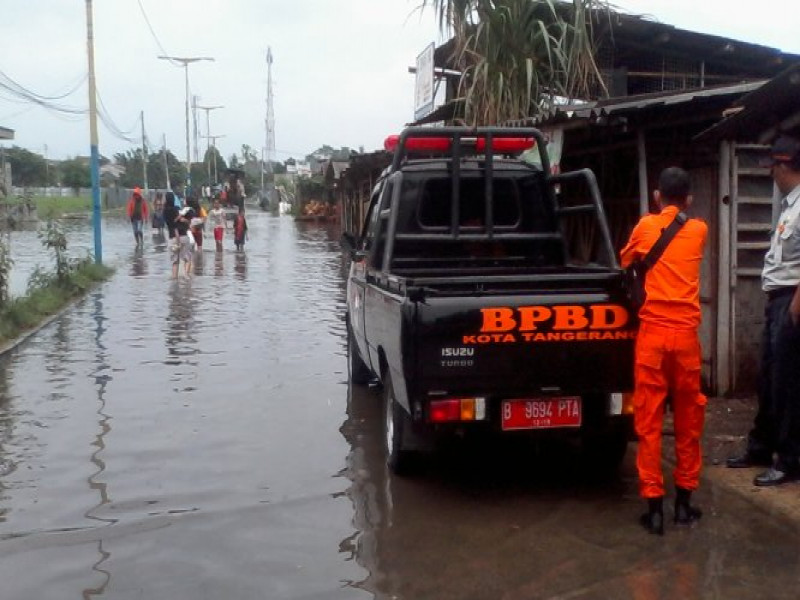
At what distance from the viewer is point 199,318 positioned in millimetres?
13375

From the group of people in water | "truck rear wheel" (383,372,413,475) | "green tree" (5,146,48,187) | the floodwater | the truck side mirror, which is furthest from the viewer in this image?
"green tree" (5,146,48,187)

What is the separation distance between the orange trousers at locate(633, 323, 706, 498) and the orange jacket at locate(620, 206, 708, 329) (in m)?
0.07

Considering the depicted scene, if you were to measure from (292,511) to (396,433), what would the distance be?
866mm

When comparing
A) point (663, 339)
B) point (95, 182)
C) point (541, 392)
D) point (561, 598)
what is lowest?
point (561, 598)

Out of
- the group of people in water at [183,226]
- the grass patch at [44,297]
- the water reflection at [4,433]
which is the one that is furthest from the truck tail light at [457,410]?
the group of people in water at [183,226]

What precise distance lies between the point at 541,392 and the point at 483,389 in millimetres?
342

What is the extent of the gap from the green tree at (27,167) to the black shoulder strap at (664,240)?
2958 inches

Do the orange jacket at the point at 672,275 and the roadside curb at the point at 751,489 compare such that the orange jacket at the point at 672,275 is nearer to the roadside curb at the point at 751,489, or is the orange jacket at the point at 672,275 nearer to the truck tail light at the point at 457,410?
the truck tail light at the point at 457,410

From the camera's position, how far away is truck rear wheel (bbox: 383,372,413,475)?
19.2ft

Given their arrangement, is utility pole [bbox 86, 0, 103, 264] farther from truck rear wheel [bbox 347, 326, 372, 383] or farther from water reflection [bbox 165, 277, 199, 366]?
truck rear wheel [bbox 347, 326, 372, 383]

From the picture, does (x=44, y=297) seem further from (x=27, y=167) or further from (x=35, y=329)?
(x=27, y=167)

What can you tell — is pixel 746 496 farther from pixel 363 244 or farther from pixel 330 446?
pixel 363 244

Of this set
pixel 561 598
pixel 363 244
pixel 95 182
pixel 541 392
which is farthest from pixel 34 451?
pixel 95 182

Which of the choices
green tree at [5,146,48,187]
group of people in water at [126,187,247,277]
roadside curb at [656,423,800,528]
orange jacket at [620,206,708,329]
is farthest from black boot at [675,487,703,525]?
green tree at [5,146,48,187]
